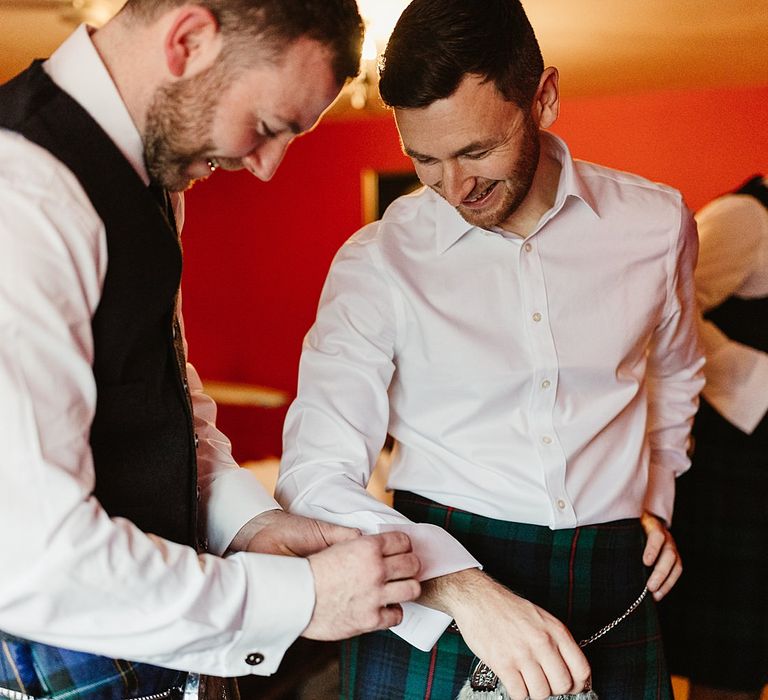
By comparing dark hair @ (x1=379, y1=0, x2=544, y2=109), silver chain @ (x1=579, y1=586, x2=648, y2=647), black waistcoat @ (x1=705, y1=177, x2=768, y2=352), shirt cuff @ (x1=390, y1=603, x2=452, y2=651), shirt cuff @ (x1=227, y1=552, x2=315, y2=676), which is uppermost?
dark hair @ (x1=379, y1=0, x2=544, y2=109)

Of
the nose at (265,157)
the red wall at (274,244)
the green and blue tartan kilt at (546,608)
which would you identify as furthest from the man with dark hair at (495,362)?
the red wall at (274,244)

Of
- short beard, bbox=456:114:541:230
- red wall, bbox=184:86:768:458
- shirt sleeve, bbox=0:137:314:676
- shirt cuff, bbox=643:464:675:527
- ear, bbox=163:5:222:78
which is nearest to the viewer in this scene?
shirt sleeve, bbox=0:137:314:676

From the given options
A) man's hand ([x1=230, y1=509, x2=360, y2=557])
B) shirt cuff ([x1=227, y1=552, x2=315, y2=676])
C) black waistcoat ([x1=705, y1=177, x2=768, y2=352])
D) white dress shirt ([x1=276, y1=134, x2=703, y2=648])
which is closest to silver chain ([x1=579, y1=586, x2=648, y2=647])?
white dress shirt ([x1=276, y1=134, x2=703, y2=648])

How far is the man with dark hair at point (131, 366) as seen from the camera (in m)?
0.78

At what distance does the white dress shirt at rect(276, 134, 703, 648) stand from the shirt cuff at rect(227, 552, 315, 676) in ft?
1.19

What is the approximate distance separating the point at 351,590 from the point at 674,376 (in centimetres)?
103

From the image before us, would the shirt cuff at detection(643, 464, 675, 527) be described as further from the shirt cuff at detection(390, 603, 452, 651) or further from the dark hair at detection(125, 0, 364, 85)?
the dark hair at detection(125, 0, 364, 85)

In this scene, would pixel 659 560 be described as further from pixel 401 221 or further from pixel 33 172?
pixel 33 172

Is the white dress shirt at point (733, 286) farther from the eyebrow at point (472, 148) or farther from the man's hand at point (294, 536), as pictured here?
the man's hand at point (294, 536)

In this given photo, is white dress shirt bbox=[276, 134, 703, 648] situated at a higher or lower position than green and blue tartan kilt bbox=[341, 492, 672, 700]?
higher

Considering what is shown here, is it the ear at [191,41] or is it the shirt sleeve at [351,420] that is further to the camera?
the shirt sleeve at [351,420]

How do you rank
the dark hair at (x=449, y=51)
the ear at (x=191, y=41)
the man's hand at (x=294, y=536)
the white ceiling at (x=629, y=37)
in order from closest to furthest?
the ear at (x=191, y=41)
the man's hand at (x=294, y=536)
the dark hair at (x=449, y=51)
the white ceiling at (x=629, y=37)

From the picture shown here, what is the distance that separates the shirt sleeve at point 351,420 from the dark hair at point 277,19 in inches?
19.1

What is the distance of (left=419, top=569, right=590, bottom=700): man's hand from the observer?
1.05 metres
